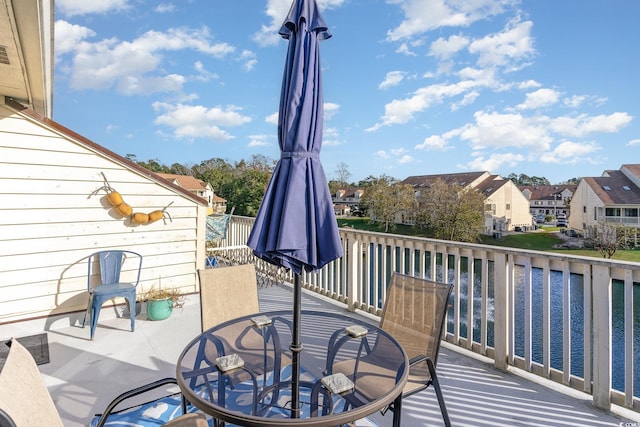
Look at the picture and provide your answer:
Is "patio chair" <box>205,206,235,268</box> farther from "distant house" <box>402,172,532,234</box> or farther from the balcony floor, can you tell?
"distant house" <box>402,172,532,234</box>

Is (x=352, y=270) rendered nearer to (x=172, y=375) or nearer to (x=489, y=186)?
(x=172, y=375)

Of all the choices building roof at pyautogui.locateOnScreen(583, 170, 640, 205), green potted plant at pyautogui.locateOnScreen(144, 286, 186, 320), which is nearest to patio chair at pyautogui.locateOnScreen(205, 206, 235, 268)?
green potted plant at pyautogui.locateOnScreen(144, 286, 186, 320)

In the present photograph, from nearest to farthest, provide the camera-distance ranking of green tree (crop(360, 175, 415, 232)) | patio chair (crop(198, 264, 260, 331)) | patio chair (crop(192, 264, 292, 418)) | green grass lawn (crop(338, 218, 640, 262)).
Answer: patio chair (crop(192, 264, 292, 418)) → patio chair (crop(198, 264, 260, 331)) → green grass lawn (crop(338, 218, 640, 262)) → green tree (crop(360, 175, 415, 232))

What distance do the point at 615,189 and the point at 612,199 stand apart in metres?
1.22

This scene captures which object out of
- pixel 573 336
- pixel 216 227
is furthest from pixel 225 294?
pixel 573 336

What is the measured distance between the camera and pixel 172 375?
269cm

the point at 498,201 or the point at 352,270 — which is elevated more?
the point at 498,201

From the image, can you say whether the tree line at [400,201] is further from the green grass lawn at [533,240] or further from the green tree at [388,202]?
the green grass lawn at [533,240]

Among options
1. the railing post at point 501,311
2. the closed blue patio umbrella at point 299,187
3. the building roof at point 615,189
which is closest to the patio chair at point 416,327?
the closed blue patio umbrella at point 299,187

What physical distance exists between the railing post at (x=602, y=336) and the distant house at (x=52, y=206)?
445 centimetres

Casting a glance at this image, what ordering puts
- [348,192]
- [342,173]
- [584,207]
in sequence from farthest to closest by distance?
[342,173]
[348,192]
[584,207]

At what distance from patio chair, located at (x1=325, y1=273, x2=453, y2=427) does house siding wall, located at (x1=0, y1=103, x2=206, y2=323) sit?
328cm

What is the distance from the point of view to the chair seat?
137 inches

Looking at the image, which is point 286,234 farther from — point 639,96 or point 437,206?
point 639,96
